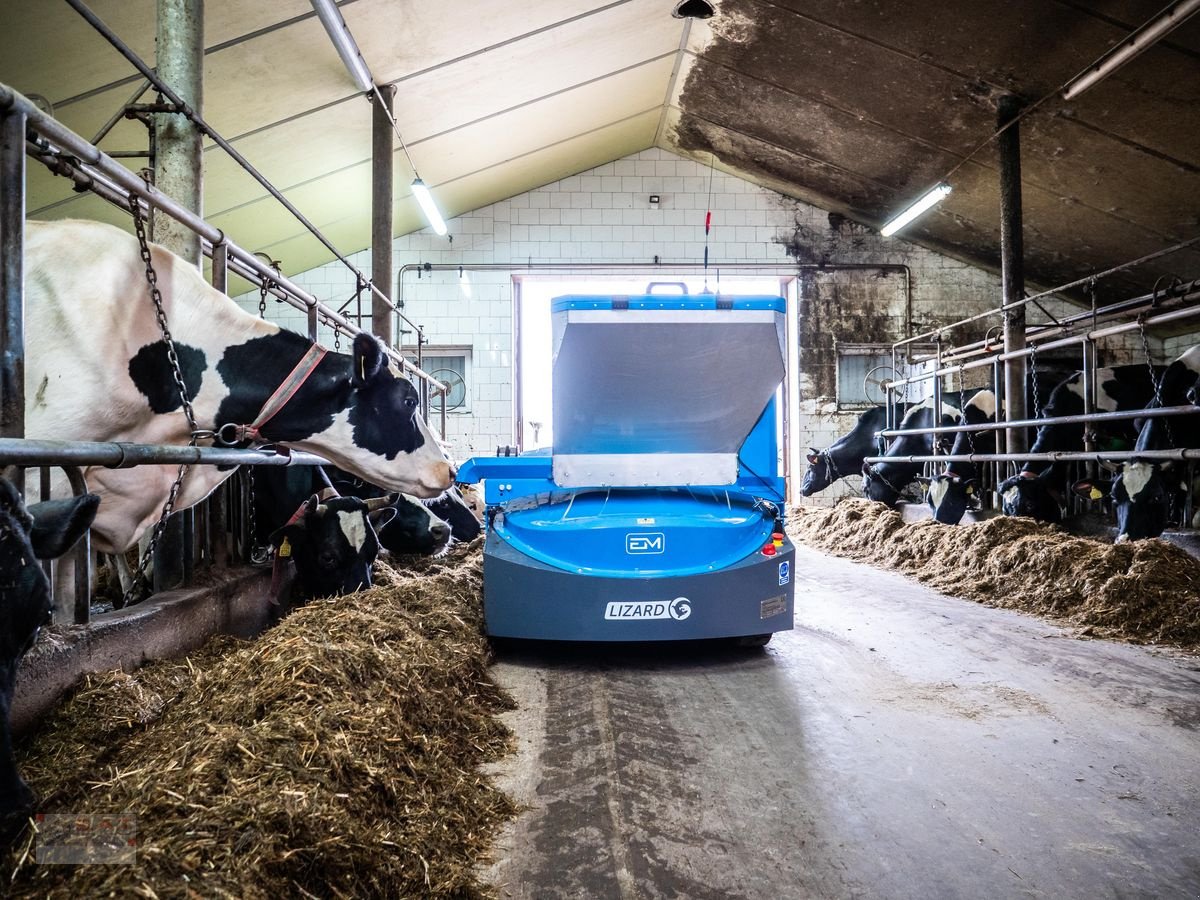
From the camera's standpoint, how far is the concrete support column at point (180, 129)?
4.11 meters

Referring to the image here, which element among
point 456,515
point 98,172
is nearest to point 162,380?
point 98,172

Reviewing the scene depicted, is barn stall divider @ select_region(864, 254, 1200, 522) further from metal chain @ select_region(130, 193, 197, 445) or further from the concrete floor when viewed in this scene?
metal chain @ select_region(130, 193, 197, 445)

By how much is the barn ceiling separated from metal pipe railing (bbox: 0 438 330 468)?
5.00 m

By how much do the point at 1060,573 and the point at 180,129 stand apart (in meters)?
5.87

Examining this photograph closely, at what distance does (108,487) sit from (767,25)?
8.63 m

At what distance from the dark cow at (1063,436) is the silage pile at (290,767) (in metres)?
5.61

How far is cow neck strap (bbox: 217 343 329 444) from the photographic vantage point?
310cm

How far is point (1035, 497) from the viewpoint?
289 inches

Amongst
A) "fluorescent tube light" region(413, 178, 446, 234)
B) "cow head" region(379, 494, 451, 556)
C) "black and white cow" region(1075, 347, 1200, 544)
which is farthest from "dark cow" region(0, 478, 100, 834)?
"fluorescent tube light" region(413, 178, 446, 234)

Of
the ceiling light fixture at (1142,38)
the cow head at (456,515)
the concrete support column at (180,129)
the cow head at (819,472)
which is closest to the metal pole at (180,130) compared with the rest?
the concrete support column at (180,129)

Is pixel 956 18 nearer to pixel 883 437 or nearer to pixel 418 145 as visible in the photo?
pixel 883 437

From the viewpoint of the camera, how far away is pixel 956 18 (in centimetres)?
788

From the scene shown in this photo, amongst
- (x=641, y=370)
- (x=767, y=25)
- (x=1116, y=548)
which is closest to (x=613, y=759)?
(x=641, y=370)

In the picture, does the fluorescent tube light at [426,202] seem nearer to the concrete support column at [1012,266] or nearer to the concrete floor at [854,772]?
the concrete support column at [1012,266]
